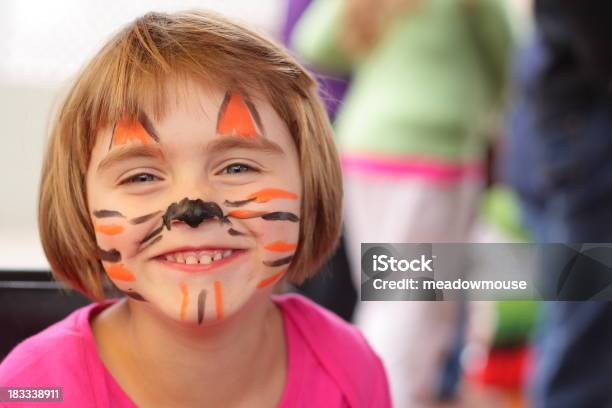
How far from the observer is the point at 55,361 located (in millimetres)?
833

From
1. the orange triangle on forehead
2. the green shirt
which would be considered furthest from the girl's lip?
the green shirt

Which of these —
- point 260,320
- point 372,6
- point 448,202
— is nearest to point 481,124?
point 448,202

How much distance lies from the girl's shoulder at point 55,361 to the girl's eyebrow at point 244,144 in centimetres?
22

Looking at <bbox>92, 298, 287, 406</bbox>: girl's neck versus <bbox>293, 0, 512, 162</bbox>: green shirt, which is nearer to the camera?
<bbox>92, 298, 287, 406</bbox>: girl's neck

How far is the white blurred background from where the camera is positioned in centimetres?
120

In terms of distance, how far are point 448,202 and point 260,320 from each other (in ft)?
3.29

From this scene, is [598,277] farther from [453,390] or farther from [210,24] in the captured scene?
[453,390]

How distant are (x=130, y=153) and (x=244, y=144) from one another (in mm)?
95

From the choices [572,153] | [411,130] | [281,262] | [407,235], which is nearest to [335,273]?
[407,235]

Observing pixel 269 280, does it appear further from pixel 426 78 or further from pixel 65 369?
pixel 426 78

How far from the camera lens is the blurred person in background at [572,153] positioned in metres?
1.56

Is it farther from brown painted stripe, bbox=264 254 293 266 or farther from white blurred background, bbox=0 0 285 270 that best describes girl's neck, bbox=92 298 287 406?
white blurred background, bbox=0 0 285 270

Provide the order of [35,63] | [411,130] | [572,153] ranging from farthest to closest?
1. [35,63]
2. [411,130]
3. [572,153]

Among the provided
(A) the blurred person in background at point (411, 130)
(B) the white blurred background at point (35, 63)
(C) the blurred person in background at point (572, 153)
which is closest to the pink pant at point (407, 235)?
(A) the blurred person in background at point (411, 130)
